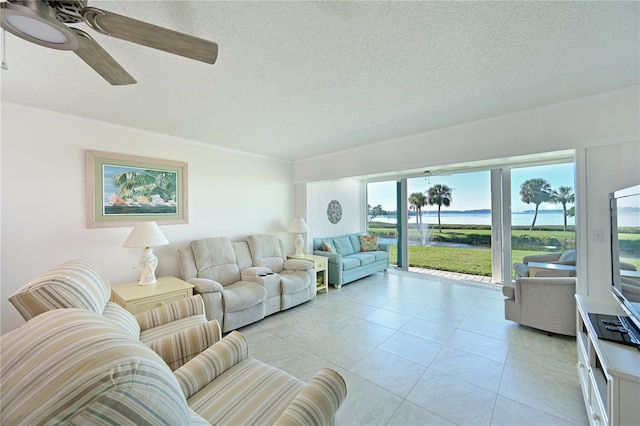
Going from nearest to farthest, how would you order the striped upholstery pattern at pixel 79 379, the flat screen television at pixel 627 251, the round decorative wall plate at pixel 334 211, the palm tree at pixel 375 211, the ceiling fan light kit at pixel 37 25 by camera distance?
the striped upholstery pattern at pixel 79 379, the ceiling fan light kit at pixel 37 25, the flat screen television at pixel 627 251, the round decorative wall plate at pixel 334 211, the palm tree at pixel 375 211

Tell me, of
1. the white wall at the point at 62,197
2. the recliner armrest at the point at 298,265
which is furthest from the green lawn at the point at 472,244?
the white wall at the point at 62,197

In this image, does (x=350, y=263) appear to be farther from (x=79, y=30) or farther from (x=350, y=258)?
(x=79, y=30)

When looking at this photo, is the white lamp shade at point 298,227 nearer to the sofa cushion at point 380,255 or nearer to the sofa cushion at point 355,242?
the sofa cushion at point 355,242

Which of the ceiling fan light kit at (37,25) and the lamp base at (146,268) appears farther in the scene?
the lamp base at (146,268)

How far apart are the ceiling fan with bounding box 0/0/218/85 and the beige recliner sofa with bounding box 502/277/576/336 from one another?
3.64 m

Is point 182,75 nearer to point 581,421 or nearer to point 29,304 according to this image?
point 29,304

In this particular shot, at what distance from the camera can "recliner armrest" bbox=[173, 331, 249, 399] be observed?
1330mm

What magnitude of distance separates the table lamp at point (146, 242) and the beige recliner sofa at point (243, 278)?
0.38m

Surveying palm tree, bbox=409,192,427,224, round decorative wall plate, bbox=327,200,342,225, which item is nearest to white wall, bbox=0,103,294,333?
round decorative wall plate, bbox=327,200,342,225

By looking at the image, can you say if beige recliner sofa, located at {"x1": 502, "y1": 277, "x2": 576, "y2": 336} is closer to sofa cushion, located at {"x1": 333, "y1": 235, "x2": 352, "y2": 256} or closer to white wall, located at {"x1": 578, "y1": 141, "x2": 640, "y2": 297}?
white wall, located at {"x1": 578, "y1": 141, "x2": 640, "y2": 297}

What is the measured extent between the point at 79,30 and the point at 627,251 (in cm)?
324

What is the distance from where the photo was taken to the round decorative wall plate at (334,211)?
225 inches

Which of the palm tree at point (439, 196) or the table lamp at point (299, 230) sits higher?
the palm tree at point (439, 196)

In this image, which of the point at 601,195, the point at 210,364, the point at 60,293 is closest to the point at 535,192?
the point at 601,195
